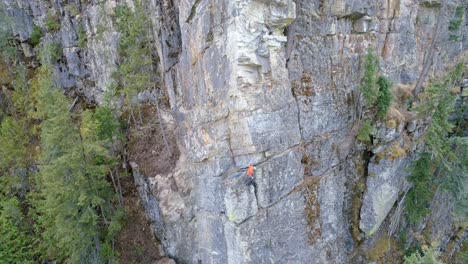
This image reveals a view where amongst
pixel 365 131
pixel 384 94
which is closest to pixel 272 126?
pixel 365 131

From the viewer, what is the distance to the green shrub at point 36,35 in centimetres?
2450

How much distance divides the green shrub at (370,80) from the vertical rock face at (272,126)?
987 mm

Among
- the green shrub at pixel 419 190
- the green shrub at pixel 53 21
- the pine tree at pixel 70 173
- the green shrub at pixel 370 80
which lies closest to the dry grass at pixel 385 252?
the green shrub at pixel 419 190

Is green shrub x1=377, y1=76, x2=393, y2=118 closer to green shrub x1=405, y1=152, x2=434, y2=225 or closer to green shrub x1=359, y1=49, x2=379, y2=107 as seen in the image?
green shrub x1=359, y1=49, x2=379, y2=107

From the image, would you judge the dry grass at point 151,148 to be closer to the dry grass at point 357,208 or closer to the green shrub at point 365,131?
the green shrub at point 365,131

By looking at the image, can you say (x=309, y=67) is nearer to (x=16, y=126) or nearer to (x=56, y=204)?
(x=56, y=204)

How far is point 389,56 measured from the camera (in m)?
19.2

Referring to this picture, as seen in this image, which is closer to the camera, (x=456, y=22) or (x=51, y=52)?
(x=456, y=22)

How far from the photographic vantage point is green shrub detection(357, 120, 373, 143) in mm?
16062

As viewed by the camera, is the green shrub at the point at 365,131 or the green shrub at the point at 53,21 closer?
the green shrub at the point at 365,131

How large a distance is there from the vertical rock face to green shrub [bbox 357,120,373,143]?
1.52 feet

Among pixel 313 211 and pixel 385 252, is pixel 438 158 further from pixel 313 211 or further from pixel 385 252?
pixel 313 211

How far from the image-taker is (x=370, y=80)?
49.3 ft

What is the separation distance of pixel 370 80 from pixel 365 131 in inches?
107
